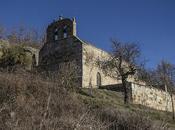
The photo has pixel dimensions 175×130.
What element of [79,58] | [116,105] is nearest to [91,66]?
[79,58]

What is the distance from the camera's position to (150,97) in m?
39.9

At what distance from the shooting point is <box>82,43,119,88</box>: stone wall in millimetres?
42737

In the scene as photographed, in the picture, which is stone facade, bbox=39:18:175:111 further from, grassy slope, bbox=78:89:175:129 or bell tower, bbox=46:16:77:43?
grassy slope, bbox=78:89:175:129

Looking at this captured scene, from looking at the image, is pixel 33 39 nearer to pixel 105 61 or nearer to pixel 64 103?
pixel 105 61

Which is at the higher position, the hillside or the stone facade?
the stone facade

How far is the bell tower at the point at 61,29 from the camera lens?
45.6m

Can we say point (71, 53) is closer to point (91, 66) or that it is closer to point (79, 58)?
point (79, 58)

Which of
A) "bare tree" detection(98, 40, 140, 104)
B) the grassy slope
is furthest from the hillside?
"bare tree" detection(98, 40, 140, 104)

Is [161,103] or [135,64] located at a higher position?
[135,64]

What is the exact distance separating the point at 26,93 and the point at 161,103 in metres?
29.6

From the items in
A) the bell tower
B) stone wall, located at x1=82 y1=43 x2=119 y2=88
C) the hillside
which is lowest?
the hillside

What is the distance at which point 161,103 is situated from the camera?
4172 centimetres

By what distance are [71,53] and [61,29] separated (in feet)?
12.4

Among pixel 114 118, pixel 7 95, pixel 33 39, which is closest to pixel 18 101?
pixel 7 95
